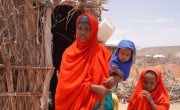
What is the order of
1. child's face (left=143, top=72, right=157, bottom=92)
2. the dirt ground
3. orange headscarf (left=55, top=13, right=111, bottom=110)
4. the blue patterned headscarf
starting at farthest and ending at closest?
1. the dirt ground
2. child's face (left=143, top=72, right=157, bottom=92)
3. orange headscarf (left=55, top=13, right=111, bottom=110)
4. the blue patterned headscarf

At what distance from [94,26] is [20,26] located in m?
1.38

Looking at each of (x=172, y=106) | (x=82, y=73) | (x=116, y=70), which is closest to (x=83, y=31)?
(x=82, y=73)

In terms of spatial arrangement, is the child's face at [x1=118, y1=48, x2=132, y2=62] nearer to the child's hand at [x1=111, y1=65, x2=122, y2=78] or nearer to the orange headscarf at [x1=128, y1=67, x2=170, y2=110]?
the child's hand at [x1=111, y1=65, x2=122, y2=78]

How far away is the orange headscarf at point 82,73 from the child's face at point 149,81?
649 millimetres

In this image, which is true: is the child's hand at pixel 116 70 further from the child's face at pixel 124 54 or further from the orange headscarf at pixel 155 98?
the orange headscarf at pixel 155 98

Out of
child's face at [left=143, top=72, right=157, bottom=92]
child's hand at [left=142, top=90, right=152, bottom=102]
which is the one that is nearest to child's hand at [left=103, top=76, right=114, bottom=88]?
child's hand at [left=142, top=90, right=152, bottom=102]

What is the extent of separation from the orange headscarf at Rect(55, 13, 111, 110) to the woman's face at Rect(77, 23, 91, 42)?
1.5 inches

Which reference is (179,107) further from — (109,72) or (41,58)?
(109,72)

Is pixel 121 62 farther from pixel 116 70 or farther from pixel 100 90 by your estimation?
pixel 100 90

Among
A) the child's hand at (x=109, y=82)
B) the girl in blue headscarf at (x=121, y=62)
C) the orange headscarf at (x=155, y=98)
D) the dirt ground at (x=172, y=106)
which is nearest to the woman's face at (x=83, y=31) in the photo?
the girl in blue headscarf at (x=121, y=62)

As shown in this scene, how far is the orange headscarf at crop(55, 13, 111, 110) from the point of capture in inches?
147

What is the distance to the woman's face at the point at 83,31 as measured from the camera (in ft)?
12.5

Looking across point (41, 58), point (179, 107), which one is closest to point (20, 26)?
point (41, 58)

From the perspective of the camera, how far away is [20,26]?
4.92 m
